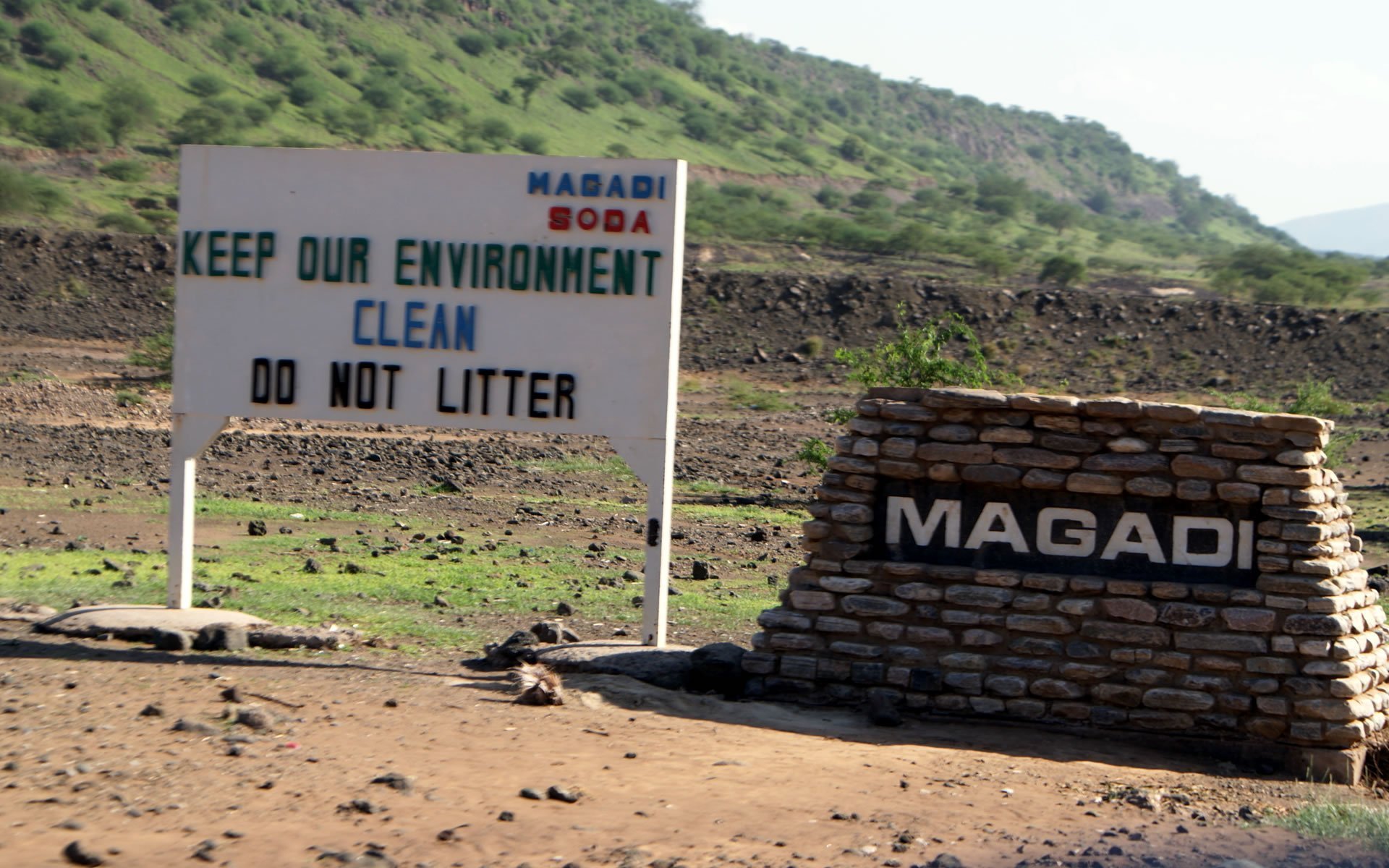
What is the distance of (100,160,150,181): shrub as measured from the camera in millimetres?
45438

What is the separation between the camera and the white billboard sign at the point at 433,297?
845 centimetres

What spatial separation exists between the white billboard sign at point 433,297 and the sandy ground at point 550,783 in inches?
61.1

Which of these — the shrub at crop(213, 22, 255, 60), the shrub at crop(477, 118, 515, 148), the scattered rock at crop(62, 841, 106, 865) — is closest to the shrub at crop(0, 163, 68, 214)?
the shrub at crop(213, 22, 255, 60)

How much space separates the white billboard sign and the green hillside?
3379 cm

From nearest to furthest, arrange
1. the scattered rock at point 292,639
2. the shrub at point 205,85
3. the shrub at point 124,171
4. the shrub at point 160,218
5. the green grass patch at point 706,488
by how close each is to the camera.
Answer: the scattered rock at point 292,639 < the green grass patch at point 706,488 < the shrub at point 160,218 < the shrub at point 124,171 < the shrub at point 205,85

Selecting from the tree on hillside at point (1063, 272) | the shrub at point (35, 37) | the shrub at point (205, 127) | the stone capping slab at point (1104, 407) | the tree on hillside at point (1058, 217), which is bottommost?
the stone capping slab at point (1104, 407)

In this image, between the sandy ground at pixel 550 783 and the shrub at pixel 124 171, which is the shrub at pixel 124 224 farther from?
the sandy ground at pixel 550 783

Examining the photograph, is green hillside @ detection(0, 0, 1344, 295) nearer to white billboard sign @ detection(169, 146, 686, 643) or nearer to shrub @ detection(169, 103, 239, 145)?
shrub @ detection(169, 103, 239, 145)

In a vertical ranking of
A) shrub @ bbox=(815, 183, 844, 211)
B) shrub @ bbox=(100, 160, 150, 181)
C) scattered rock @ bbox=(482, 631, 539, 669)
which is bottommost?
scattered rock @ bbox=(482, 631, 539, 669)

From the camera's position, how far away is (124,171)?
4553cm

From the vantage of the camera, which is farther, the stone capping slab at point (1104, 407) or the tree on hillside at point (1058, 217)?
the tree on hillside at point (1058, 217)

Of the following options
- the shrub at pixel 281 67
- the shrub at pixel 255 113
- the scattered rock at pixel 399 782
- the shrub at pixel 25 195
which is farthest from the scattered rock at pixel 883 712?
the shrub at pixel 281 67

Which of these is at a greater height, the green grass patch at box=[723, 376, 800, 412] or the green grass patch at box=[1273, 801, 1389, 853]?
the green grass patch at box=[723, 376, 800, 412]

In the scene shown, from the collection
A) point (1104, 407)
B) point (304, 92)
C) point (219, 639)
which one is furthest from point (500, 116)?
point (1104, 407)
